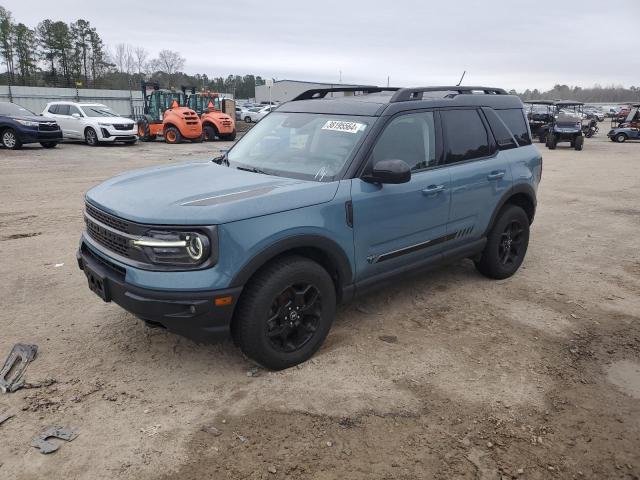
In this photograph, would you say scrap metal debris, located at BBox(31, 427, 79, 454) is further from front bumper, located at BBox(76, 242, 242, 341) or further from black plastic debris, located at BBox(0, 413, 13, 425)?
front bumper, located at BBox(76, 242, 242, 341)

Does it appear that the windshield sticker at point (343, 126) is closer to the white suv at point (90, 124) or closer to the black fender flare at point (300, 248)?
the black fender flare at point (300, 248)

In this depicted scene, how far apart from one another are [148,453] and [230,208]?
4.69 ft

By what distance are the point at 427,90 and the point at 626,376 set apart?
→ 9.03 ft

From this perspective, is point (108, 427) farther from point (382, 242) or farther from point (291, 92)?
point (291, 92)

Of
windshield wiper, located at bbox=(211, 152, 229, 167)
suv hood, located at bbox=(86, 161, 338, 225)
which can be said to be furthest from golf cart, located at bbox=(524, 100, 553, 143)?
suv hood, located at bbox=(86, 161, 338, 225)

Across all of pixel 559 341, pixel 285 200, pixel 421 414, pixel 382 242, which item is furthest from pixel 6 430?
pixel 559 341

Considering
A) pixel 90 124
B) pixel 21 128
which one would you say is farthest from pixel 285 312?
pixel 90 124

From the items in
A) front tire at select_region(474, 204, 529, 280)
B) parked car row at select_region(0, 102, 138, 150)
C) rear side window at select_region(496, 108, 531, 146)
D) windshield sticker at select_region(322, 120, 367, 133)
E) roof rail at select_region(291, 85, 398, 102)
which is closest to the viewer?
windshield sticker at select_region(322, 120, 367, 133)

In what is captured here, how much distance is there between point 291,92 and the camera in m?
66.5

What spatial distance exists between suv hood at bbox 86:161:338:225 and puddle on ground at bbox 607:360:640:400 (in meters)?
2.38

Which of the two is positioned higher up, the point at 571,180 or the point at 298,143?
the point at 298,143

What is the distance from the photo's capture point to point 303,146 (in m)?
3.99

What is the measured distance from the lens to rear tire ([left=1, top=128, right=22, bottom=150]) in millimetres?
16844

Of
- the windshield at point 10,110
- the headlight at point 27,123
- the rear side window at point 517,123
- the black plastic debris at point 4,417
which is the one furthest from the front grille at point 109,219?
the windshield at point 10,110
